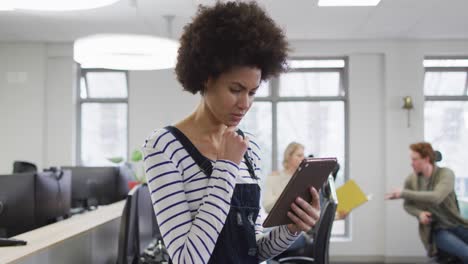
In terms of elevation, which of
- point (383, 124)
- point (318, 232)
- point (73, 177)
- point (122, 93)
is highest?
point (122, 93)

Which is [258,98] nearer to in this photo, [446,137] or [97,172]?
[446,137]

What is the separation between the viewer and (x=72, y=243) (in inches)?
88.8

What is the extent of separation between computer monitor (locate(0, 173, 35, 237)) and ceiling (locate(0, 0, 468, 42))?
7.80 feet

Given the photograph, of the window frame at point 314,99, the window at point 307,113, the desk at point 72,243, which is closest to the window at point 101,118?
the window at point 307,113

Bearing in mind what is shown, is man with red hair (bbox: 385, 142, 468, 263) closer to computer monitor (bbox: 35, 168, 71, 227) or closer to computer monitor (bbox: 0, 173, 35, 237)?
computer monitor (bbox: 35, 168, 71, 227)

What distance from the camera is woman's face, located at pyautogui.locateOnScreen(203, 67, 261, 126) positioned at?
114cm

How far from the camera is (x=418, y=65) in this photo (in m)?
6.49

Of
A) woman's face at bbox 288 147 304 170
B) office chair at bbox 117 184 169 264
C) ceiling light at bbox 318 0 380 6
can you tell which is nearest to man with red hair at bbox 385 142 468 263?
woman's face at bbox 288 147 304 170

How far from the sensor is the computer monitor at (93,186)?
4113 millimetres

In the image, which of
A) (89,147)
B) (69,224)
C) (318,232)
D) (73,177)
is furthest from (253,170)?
(89,147)

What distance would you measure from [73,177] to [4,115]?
3.12 m

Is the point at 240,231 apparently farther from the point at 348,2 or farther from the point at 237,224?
the point at 348,2

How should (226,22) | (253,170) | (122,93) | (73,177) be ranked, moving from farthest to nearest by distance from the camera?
(122,93), (73,177), (253,170), (226,22)

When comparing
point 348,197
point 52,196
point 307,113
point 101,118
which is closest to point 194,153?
point 52,196
